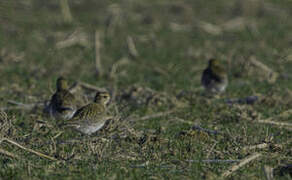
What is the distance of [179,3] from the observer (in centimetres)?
2164

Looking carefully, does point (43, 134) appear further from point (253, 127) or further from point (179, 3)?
point (179, 3)

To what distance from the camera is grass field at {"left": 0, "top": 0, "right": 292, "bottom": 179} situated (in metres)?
7.13

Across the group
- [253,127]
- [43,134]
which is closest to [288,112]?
[253,127]

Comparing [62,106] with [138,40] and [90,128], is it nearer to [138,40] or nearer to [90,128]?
[90,128]

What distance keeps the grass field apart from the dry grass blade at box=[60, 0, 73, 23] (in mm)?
53

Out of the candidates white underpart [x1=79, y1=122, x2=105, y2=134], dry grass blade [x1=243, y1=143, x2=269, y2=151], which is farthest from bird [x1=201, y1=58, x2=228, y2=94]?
dry grass blade [x1=243, y1=143, x2=269, y2=151]

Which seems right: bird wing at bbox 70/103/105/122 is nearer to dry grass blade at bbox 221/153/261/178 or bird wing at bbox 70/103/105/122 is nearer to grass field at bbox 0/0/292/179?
grass field at bbox 0/0/292/179

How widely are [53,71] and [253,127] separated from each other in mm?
6264

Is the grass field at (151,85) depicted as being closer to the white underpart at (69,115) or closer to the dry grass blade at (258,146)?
the dry grass blade at (258,146)

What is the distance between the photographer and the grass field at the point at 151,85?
23.4ft

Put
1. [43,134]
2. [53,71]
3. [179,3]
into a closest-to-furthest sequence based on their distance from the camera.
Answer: [43,134] < [53,71] < [179,3]

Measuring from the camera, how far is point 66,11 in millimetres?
19703

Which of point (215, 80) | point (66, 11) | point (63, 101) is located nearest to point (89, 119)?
point (63, 101)

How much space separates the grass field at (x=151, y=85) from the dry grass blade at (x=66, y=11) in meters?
0.05
